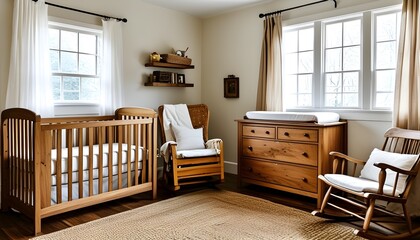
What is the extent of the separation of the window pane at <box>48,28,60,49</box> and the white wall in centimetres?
224

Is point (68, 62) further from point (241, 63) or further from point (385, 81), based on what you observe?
point (385, 81)

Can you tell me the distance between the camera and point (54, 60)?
3.46 m

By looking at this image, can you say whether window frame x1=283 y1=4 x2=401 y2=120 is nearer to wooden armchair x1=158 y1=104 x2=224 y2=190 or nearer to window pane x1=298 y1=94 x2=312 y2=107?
window pane x1=298 y1=94 x2=312 y2=107

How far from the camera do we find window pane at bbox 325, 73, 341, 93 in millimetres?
3637

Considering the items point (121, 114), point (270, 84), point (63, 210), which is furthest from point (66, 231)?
point (270, 84)

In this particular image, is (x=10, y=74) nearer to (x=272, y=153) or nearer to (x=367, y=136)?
(x=272, y=153)

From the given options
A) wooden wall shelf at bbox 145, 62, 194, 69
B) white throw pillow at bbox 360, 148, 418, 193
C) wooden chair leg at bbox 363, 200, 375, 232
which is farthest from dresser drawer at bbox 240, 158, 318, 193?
wooden wall shelf at bbox 145, 62, 194, 69

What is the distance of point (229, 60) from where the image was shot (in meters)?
4.68

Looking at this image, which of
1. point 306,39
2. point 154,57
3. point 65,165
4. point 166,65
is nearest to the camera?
point 65,165

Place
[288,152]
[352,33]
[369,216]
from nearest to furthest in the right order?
[369,216] → [288,152] → [352,33]

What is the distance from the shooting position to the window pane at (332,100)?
3646 millimetres

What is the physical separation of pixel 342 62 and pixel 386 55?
0.46 meters

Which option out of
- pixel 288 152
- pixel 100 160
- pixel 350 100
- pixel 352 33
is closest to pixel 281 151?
pixel 288 152

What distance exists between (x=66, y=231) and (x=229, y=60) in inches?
124
